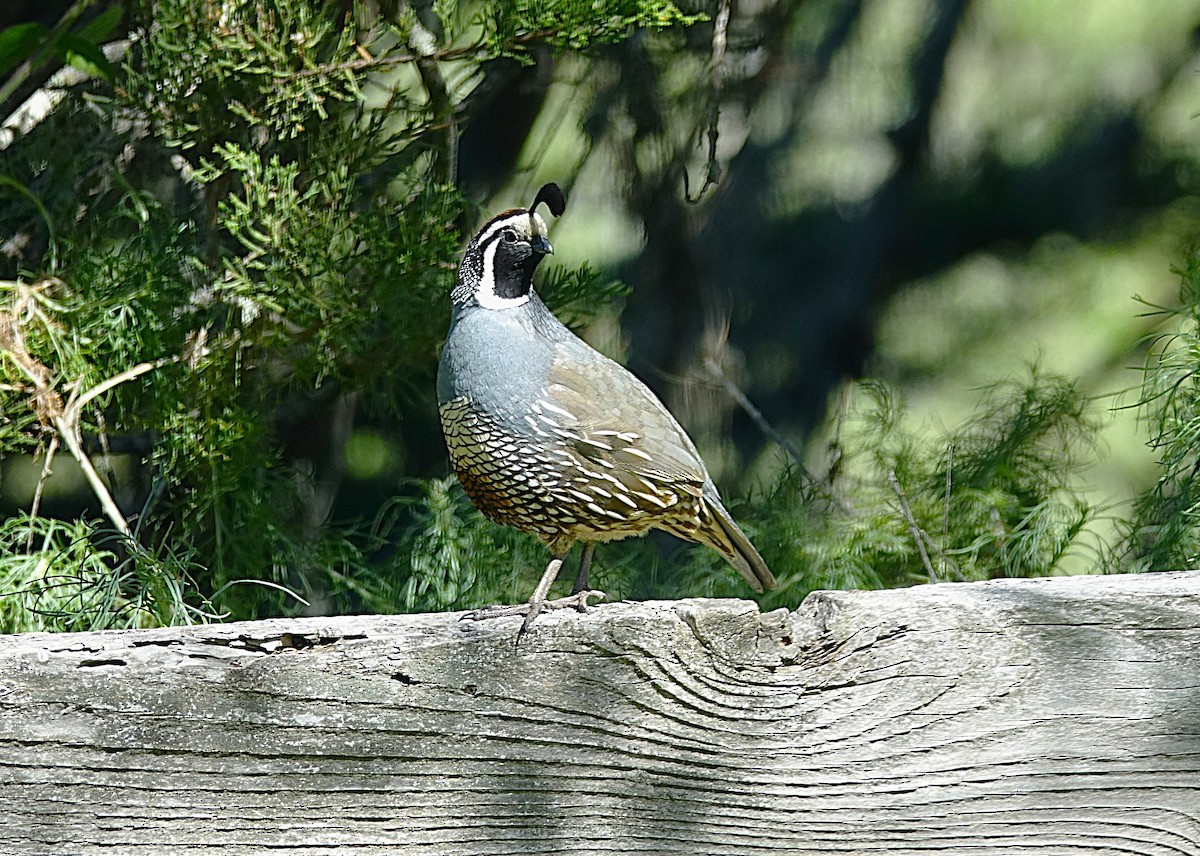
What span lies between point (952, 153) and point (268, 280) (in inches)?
93.4

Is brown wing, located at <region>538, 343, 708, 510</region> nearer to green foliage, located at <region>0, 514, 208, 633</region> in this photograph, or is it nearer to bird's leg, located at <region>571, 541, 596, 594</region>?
bird's leg, located at <region>571, 541, 596, 594</region>

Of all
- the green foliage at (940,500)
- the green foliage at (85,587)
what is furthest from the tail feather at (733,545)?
the green foliage at (85,587)

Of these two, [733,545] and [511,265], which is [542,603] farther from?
[733,545]

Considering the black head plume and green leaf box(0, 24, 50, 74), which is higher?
the black head plume

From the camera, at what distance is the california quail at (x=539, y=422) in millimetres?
2352

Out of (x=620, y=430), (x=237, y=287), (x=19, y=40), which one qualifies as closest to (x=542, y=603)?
(x=620, y=430)

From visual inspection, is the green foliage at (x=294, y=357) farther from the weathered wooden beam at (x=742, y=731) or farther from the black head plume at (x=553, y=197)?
the weathered wooden beam at (x=742, y=731)

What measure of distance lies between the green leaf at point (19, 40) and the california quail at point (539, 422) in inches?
33.2

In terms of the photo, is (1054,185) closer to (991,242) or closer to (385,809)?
(991,242)

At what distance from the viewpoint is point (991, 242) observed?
4.32 m

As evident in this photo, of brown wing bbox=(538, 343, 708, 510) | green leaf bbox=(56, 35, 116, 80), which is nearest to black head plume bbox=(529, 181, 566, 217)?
brown wing bbox=(538, 343, 708, 510)

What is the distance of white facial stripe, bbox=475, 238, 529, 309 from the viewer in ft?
7.93

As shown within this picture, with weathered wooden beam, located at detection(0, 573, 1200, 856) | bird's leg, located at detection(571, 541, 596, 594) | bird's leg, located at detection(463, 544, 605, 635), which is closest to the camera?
weathered wooden beam, located at detection(0, 573, 1200, 856)

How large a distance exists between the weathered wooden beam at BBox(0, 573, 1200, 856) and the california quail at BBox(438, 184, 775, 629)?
99 centimetres
